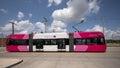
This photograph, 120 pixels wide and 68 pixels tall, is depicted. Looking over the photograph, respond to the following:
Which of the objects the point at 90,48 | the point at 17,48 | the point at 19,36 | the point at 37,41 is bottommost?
the point at 90,48

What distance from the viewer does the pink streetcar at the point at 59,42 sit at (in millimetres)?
37094

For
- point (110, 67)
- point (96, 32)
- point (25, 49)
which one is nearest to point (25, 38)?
point (25, 49)

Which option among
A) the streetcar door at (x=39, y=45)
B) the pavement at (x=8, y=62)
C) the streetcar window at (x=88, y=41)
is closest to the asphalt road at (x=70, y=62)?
the pavement at (x=8, y=62)

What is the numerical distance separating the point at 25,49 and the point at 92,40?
37.2 ft

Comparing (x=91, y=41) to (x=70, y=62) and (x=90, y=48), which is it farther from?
(x=70, y=62)

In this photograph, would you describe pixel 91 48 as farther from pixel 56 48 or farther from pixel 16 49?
pixel 16 49

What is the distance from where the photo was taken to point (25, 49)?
1571 inches

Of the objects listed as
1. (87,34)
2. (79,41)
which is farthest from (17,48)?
(87,34)

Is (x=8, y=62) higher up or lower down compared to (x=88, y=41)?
lower down

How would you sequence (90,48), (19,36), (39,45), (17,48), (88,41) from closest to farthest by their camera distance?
(90,48), (88,41), (39,45), (17,48), (19,36)

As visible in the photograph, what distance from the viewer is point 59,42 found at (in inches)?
1516

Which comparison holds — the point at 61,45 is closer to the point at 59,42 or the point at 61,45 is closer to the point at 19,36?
the point at 59,42

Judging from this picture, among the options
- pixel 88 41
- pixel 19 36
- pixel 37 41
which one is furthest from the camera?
pixel 19 36

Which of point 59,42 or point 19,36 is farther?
point 19,36
